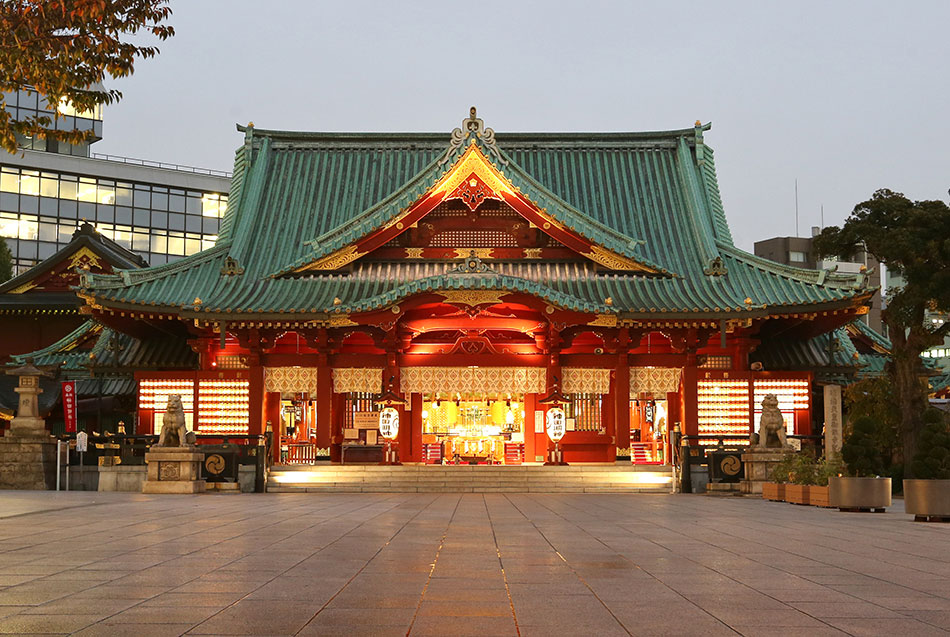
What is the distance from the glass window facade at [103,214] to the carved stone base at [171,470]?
44888 millimetres

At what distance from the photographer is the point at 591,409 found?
→ 1348 inches

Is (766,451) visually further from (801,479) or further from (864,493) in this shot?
(864,493)

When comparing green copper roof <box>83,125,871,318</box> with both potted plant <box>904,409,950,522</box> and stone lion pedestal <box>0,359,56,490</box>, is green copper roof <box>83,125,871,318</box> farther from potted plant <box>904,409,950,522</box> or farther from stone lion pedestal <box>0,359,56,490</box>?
potted plant <box>904,409,950,522</box>

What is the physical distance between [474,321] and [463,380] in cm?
209

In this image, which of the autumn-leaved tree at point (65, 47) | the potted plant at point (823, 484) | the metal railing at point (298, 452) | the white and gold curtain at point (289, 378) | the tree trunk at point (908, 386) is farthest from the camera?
the metal railing at point (298, 452)

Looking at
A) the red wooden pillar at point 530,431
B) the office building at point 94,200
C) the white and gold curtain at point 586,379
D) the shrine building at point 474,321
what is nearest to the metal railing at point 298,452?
the shrine building at point 474,321

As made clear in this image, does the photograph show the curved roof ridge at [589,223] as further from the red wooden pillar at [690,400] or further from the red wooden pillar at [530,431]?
the red wooden pillar at [530,431]

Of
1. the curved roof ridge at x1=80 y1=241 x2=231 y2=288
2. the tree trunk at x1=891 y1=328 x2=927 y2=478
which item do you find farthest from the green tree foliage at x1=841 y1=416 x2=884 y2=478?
the curved roof ridge at x1=80 y1=241 x2=231 y2=288

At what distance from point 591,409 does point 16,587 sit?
86.1 feet

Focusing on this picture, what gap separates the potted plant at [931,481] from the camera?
1717cm

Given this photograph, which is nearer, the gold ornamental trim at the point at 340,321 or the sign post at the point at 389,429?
the gold ornamental trim at the point at 340,321

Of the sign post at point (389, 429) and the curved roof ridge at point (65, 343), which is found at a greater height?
the curved roof ridge at point (65, 343)

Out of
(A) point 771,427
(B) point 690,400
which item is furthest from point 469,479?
(A) point 771,427

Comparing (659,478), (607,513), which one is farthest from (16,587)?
(659,478)
